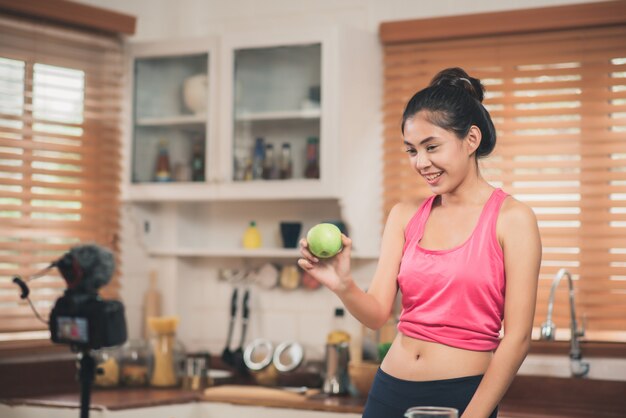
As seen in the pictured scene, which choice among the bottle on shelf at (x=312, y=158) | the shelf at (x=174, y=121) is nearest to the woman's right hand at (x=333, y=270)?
the bottle on shelf at (x=312, y=158)

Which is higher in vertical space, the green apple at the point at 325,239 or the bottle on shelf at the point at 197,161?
the bottle on shelf at the point at 197,161

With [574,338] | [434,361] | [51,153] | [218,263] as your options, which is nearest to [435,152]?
[434,361]

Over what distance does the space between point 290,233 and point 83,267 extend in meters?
1.14

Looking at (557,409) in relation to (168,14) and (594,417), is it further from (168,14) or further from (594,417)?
(168,14)

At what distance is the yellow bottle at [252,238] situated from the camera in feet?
12.2

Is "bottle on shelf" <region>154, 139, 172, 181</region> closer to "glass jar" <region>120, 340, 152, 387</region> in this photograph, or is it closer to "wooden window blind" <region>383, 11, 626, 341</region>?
"glass jar" <region>120, 340, 152, 387</region>

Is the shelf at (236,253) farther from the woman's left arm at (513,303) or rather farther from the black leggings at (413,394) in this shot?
the woman's left arm at (513,303)

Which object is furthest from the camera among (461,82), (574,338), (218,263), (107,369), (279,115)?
(218,263)

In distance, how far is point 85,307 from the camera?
262cm

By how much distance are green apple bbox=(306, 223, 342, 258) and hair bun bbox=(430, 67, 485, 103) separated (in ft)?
1.55

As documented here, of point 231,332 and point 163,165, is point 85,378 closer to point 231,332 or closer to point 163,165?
point 231,332

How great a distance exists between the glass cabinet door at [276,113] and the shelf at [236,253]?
30 cm

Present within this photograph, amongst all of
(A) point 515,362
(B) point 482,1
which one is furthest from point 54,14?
(A) point 515,362

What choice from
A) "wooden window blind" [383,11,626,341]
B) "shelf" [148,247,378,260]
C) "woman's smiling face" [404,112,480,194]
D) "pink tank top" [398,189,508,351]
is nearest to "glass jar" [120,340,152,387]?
"shelf" [148,247,378,260]
